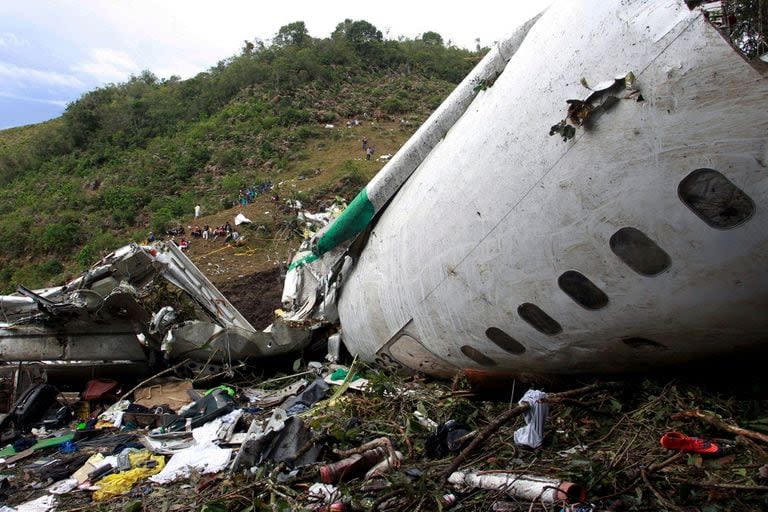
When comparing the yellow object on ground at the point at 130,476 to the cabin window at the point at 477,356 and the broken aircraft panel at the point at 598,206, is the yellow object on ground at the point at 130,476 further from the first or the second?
the cabin window at the point at 477,356

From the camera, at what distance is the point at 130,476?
7770 millimetres

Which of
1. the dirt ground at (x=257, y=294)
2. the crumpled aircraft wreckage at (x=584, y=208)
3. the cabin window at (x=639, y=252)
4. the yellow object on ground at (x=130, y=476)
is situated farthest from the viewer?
the dirt ground at (x=257, y=294)

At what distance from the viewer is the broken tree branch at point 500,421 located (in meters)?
5.85

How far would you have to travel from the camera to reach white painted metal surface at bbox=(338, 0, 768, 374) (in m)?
4.77

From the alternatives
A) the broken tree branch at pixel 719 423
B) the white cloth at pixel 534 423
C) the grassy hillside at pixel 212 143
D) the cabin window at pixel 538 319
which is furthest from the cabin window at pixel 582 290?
the grassy hillside at pixel 212 143

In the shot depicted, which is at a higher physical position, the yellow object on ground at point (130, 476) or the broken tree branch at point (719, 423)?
the broken tree branch at point (719, 423)

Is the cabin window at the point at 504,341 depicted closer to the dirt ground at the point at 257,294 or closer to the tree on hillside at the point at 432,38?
the dirt ground at the point at 257,294

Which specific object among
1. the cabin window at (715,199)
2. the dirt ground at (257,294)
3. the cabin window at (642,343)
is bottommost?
the dirt ground at (257,294)

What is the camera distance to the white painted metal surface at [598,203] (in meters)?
4.77

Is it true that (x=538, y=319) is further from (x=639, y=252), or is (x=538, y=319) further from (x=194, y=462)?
(x=194, y=462)

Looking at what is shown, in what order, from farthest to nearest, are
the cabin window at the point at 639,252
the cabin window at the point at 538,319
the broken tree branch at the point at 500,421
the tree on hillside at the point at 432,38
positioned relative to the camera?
the tree on hillside at the point at 432,38 < the cabin window at the point at 538,319 < the broken tree branch at the point at 500,421 < the cabin window at the point at 639,252

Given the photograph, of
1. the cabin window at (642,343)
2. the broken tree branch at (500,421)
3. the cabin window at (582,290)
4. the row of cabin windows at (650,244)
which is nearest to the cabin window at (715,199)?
the row of cabin windows at (650,244)

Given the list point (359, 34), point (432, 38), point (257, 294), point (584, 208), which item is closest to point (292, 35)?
point (359, 34)

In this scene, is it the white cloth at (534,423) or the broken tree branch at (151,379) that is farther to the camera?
the broken tree branch at (151,379)
